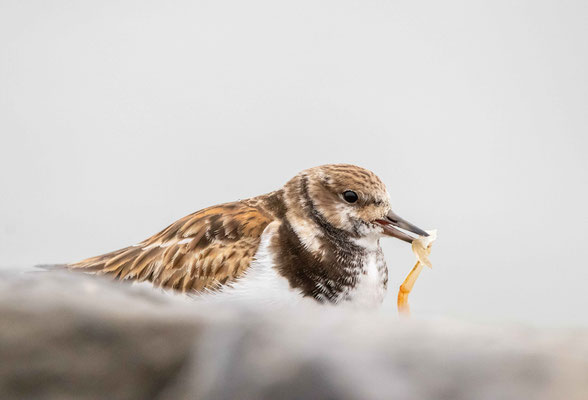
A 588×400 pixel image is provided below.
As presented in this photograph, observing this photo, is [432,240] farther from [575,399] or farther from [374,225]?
[575,399]

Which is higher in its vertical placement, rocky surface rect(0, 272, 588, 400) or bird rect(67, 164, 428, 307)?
rocky surface rect(0, 272, 588, 400)

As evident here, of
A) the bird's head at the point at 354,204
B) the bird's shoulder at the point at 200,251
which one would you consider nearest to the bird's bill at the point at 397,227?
the bird's head at the point at 354,204

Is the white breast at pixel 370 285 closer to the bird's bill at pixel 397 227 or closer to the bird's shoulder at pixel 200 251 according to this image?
the bird's bill at pixel 397 227

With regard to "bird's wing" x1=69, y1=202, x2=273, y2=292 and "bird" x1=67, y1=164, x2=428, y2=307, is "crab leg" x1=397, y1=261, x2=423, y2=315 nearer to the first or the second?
"bird" x1=67, y1=164, x2=428, y2=307

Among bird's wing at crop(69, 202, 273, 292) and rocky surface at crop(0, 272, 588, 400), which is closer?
rocky surface at crop(0, 272, 588, 400)

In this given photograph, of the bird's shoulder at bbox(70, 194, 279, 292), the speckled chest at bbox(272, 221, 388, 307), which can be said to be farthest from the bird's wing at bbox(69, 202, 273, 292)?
the speckled chest at bbox(272, 221, 388, 307)

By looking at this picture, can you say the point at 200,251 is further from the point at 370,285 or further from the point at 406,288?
the point at 406,288

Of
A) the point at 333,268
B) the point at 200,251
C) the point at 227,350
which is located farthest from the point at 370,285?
the point at 227,350
